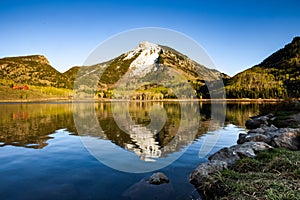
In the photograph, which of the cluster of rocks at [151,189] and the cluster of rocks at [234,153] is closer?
the cluster of rocks at [151,189]

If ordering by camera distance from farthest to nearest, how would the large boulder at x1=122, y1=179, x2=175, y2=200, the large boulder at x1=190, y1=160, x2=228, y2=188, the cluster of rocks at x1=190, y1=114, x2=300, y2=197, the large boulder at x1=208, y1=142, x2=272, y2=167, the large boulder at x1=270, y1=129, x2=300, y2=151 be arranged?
the large boulder at x1=270, y1=129, x2=300, y2=151 → the large boulder at x1=208, y1=142, x2=272, y2=167 → the cluster of rocks at x1=190, y1=114, x2=300, y2=197 → the large boulder at x1=190, y1=160, x2=228, y2=188 → the large boulder at x1=122, y1=179, x2=175, y2=200

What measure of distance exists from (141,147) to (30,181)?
1216 centimetres

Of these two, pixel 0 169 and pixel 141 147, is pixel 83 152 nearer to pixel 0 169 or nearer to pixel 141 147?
pixel 141 147

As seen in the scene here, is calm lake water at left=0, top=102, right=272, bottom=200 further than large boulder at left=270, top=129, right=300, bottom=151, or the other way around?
large boulder at left=270, top=129, right=300, bottom=151

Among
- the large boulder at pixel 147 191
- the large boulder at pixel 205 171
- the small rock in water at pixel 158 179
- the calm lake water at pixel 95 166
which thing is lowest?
the calm lake water at pixel 95 166

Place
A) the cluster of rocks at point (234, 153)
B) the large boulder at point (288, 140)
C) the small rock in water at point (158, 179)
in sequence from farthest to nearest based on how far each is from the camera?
the large boulder at point (288, 140) → the small rock in water at point (158, 179) → the cluster of rocks at point (234, 153)

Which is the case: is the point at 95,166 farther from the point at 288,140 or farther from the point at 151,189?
the point at 288,140

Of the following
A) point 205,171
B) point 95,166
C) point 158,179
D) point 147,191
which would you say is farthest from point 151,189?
point 95,166

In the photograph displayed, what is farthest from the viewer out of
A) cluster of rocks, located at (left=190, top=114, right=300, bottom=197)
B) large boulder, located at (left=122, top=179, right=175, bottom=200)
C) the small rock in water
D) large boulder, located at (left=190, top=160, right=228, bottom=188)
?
the small rock in water

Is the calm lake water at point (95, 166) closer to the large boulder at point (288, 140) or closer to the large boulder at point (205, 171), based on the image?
the large boulder at point (205, 171)

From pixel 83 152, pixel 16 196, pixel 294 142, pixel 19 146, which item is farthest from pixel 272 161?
pixel 19 146

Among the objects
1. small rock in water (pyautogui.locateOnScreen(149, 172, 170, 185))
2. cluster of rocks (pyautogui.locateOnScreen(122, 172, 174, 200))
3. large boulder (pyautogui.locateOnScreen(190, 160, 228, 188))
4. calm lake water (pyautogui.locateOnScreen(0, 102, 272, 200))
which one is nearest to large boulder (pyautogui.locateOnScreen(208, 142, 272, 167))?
large boulder (pyautogui.locateOnScreen(190, 160, 228, 188))

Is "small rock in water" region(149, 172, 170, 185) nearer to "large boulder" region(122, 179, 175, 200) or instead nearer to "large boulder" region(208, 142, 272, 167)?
"large boulder" region(122, 179, 175, 200)

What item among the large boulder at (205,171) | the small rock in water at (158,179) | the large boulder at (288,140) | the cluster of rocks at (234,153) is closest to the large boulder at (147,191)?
the small rock in water at (158,179)
